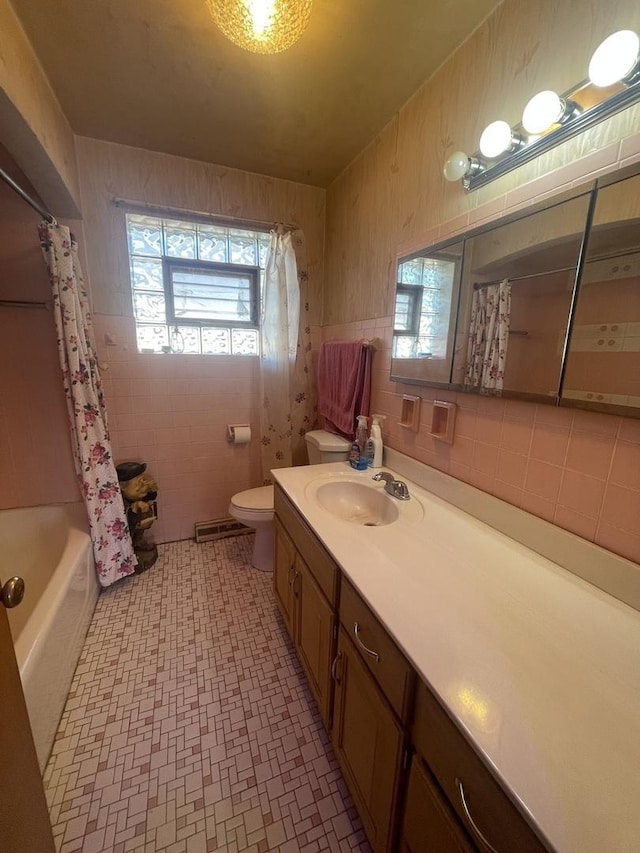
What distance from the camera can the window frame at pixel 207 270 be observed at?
2.07 meters

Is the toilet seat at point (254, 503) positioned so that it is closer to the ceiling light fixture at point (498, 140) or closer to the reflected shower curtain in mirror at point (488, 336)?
the reflected shower curtain in mirror at point (488, 336)

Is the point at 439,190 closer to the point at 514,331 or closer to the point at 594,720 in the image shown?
the point at 514,331

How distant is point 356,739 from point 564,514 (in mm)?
818

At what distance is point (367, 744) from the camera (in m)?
0.84

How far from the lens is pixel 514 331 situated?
39.8 inches

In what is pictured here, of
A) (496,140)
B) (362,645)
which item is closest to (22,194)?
(496,140)

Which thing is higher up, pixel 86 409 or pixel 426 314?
pixel 426 314

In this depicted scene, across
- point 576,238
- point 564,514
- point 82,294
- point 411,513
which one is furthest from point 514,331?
point 82,294

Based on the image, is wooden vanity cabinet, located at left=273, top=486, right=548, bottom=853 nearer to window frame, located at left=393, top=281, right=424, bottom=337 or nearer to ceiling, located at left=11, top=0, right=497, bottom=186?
window frame, located at left=393, top=281, right=424, bottom=337

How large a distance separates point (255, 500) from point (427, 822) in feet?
5.06

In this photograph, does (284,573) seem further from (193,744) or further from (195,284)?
(195,284)

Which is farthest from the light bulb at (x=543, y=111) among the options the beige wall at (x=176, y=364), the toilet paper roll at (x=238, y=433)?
the toilet paper roll at (x=238, y=433)

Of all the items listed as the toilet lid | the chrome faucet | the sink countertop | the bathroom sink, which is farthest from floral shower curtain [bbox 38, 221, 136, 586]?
the chrome faucet

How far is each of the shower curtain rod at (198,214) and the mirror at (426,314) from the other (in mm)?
1082
